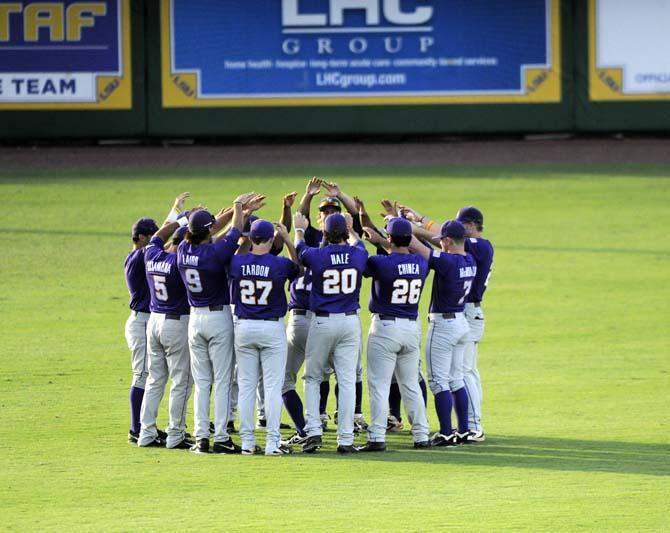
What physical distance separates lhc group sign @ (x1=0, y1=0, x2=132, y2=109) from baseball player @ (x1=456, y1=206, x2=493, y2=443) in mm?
17285

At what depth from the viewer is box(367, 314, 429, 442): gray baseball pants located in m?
11.1

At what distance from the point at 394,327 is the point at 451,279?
67 cm

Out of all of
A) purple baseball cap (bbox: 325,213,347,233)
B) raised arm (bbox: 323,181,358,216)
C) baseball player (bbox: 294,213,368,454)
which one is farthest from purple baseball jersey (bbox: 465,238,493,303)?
purple baseball cap (bbox: 325,213,347,233)

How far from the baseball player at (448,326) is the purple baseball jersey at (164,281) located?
204cm

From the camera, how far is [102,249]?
862 inches

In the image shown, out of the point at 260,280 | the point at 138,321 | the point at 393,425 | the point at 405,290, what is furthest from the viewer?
the point at 393,425

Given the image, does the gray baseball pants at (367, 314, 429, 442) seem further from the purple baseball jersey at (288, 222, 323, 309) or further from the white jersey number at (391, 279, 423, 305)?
the purple baseball jersey at (288, 222, 323, 309)

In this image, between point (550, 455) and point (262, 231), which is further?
point (550, 455)

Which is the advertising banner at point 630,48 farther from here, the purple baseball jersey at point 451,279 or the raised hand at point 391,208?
the purple baseball jersey at point 451,279

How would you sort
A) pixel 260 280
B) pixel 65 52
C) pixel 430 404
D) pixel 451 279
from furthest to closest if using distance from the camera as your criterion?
pixel 65 52 < pixel 430 404 < pixel 451 279 < pixel 260 280

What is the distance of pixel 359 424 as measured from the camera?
12.4m

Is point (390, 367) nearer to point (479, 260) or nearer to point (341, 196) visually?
point (479, 260)

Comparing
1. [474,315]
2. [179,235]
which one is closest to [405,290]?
[474,315]

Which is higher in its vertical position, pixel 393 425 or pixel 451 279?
pixel 451 279
